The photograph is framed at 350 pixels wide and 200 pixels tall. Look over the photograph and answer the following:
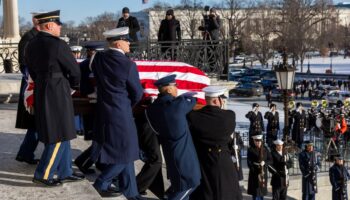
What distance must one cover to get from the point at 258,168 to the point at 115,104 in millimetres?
6306

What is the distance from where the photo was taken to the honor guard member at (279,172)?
11.6 metres

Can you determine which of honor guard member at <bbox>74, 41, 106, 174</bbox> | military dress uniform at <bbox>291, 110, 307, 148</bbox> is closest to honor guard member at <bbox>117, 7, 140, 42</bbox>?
honor guard member at <bbox>74, 41, 106, 174</bbox>

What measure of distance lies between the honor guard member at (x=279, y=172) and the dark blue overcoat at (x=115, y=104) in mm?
6724

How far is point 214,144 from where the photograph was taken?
5457 millimetres

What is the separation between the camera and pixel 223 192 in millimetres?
5523

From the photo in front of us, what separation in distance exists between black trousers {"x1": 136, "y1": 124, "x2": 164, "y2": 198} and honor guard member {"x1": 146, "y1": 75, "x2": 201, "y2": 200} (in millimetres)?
1106

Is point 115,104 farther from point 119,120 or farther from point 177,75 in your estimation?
point 177,75

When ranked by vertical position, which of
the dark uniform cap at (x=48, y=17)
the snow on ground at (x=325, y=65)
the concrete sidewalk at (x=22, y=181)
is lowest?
the snow on ground at (x=325, y=65)

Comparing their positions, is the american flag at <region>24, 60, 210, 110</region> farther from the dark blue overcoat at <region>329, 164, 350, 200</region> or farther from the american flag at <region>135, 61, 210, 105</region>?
the dark blue overcoat at <region>329, 164, 350, 200</region>

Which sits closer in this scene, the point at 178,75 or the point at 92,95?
the point at 92,95

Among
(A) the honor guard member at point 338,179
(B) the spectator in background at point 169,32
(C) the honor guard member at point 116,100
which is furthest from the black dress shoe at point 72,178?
(A) the honor guard member at point 338,179

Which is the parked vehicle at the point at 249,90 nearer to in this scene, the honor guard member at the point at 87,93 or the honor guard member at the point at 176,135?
the honor guard member at the point at 87,93

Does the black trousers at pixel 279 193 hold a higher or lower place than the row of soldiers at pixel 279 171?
lower

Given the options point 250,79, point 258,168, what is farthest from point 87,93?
point 250,79
